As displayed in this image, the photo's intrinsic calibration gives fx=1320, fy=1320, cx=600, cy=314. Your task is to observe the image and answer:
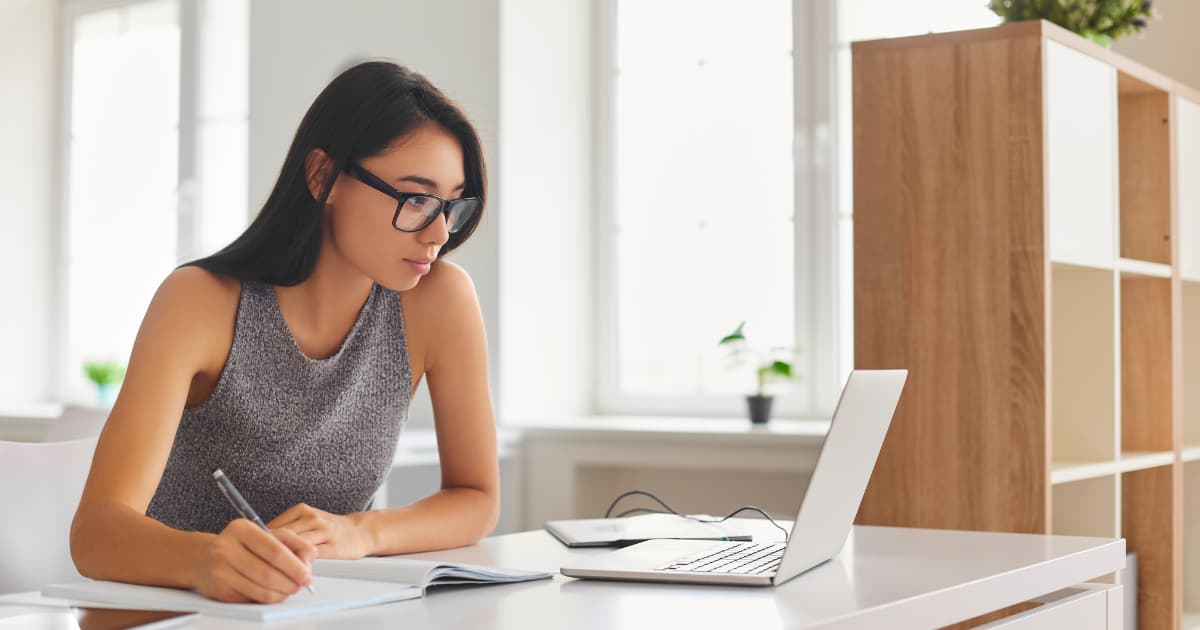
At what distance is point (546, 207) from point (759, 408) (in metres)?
0.92

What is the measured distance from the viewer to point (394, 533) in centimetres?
161

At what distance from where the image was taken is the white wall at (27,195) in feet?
16.6

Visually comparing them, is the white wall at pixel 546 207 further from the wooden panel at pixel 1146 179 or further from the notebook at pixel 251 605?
the notebook at pixel 251 605

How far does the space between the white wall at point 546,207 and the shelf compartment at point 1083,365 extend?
1.52 meters

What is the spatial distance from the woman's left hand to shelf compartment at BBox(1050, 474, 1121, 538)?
176cm

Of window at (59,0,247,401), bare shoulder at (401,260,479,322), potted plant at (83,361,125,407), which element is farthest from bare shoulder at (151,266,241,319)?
potted plant at (83,361,125,407)

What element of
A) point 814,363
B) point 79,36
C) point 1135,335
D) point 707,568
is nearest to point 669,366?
point 814,363

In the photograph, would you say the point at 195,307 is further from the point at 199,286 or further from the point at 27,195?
the point at 27,195

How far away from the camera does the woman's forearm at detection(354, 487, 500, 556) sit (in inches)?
62.6

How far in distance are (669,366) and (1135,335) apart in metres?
1.36

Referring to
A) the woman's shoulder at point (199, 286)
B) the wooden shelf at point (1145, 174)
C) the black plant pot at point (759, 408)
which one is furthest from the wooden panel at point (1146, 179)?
the woman's shoulder at point (199, 286)

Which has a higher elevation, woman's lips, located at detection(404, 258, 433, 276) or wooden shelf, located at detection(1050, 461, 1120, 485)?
woman's lips, located at detection(404, 258, 433, 276)

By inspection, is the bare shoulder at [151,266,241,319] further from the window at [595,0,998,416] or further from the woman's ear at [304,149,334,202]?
the window at [595,0,998,416]

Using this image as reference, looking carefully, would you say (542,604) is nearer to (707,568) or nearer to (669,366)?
(707,568)
